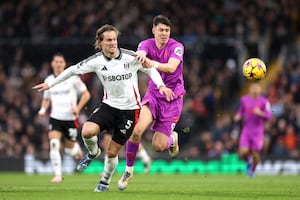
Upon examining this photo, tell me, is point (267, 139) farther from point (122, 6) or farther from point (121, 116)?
point (121, 116)

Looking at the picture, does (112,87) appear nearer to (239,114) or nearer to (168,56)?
(168,56)

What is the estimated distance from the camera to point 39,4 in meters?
32.3

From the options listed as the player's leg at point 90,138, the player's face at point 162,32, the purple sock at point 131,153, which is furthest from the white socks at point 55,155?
the player's face at point 162,32

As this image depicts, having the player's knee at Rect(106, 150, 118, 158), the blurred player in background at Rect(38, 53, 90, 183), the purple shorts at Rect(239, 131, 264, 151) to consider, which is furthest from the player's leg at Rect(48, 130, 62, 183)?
the purple shorts at Rect(239, 131, 264, 151)

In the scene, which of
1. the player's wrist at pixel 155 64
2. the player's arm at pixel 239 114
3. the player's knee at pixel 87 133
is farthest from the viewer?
the player's arm at pixel 239 114

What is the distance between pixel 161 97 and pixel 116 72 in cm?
188

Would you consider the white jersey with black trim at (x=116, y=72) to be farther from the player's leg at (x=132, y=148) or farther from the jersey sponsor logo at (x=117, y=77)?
the player's leg at (x=132, y=148)

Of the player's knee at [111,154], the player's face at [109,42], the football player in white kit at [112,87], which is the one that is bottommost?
the player's knee at [111,154]

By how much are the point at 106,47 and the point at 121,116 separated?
1180mm

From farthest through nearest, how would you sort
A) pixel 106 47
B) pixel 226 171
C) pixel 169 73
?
pixel 226 171 → pixel 169 73 → pixel 106 47

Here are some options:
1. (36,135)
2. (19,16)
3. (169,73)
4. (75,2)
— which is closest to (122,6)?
(75,2)

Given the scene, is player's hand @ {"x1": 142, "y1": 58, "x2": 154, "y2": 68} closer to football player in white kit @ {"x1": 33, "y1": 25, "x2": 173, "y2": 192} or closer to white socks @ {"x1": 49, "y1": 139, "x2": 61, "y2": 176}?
football player in white kit @ {"x1": 33, "y1": 25, "x2": 173, "y2": 192}

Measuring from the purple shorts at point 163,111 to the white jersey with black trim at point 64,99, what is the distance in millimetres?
4521

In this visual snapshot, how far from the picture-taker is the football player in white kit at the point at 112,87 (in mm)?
13461
